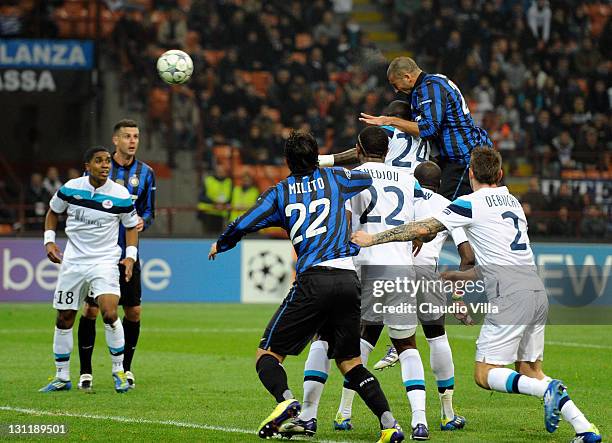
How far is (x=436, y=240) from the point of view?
8430 millimetres

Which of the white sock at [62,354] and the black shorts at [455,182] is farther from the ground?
the black shorts at [455,182]

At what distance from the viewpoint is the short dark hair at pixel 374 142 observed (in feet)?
24.9

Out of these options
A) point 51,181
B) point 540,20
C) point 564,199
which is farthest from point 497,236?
point 540,20

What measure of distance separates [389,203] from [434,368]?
1.27m

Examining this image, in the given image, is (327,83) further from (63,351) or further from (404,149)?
(404,149)

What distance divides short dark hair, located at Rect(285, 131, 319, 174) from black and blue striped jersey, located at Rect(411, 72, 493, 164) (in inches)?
72.9

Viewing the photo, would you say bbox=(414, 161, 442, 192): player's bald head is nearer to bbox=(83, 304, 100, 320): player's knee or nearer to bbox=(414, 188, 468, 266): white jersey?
bbox=(414, 188, 468, 266): white jersey

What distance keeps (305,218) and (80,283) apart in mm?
3314

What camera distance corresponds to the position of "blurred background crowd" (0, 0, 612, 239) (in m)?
20.9

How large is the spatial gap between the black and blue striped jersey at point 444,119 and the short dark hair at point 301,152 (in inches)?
72.9

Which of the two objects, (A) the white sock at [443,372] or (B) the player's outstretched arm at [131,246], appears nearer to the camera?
(A) the white sock at [443,372]

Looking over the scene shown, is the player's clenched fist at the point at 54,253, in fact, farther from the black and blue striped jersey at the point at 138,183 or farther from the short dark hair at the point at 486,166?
the short dark hair at the point at 486,166

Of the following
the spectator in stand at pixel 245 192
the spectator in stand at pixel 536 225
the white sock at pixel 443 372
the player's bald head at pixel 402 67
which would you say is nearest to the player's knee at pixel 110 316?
the white sock at pixel 443 372

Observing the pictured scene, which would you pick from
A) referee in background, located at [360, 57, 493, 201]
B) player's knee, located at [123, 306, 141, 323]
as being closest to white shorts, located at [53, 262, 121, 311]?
player's knee, located at [123, 306, 141, 323]
